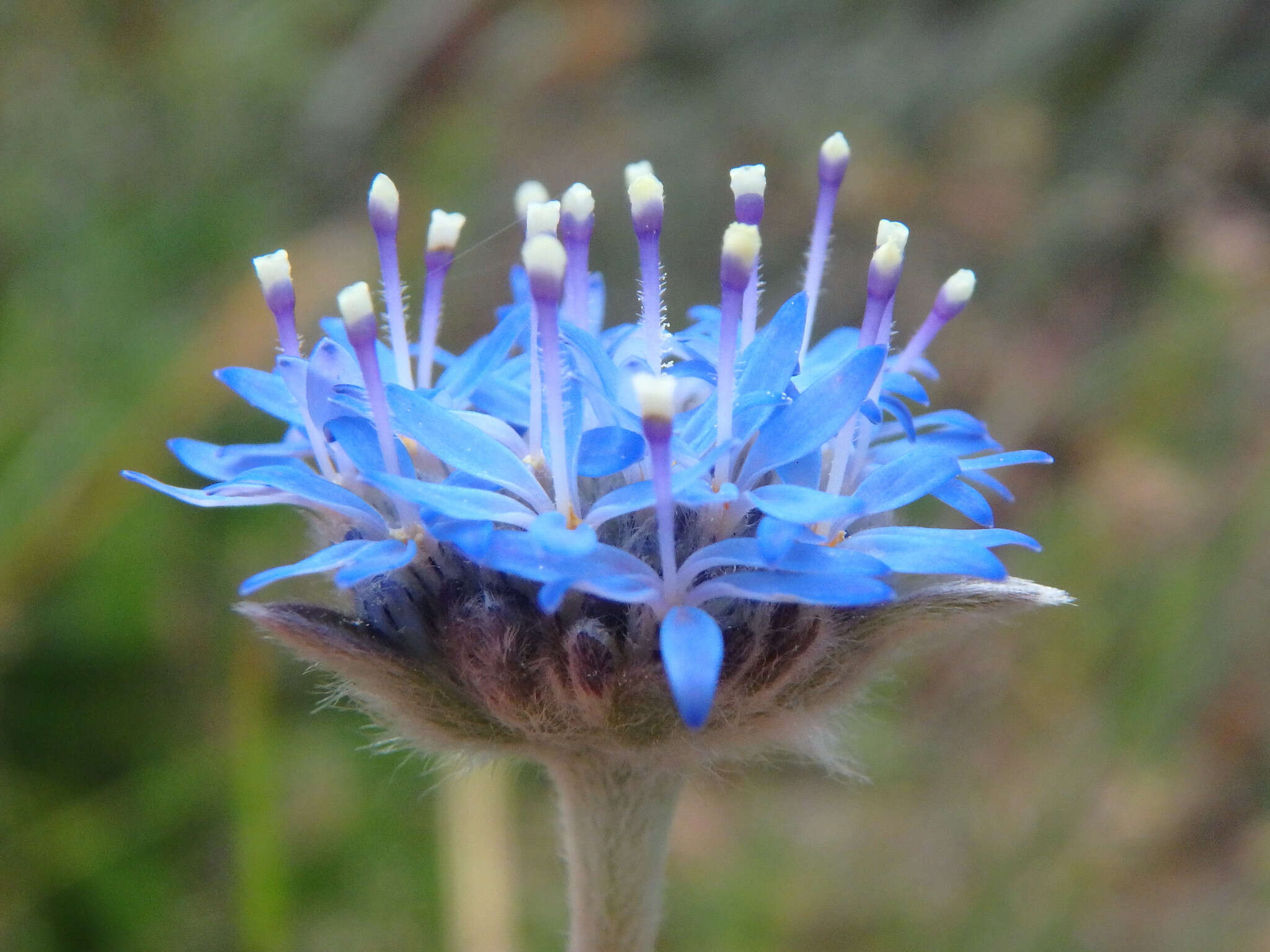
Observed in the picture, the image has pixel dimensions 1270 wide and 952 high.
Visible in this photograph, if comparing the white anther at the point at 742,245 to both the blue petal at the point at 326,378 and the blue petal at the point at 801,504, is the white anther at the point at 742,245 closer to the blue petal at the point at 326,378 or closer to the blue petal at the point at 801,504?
the blue petal at the point at 801,504

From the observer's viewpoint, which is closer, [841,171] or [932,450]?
[932,450]

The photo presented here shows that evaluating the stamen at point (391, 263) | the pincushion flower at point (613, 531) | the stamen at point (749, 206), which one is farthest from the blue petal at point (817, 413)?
the stamen at point (391, 263)

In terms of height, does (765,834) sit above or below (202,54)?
below

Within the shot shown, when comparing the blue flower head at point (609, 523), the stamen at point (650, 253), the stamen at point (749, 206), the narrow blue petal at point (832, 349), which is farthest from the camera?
the narrow blue petal at point (832, 349)

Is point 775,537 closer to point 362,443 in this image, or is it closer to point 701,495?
point 701,495

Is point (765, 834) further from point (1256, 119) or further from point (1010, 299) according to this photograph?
point (1256, 119)

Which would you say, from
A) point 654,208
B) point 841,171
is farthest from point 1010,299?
point 654,208

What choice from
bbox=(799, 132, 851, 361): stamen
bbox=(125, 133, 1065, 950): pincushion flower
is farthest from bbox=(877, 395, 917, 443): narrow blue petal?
bbox=(799, 132, 851, 361): stamen

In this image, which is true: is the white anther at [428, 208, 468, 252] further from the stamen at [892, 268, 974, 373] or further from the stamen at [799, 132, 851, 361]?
the stamen at [892, 268, 974, 373]
